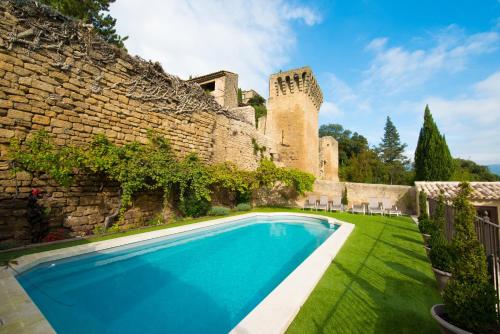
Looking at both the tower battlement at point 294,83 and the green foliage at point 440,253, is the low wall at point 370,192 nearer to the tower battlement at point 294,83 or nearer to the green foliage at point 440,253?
the tower battlement at point 294,83

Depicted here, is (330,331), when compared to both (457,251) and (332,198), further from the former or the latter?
(332,198)

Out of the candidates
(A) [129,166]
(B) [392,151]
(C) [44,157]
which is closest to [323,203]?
(A) [129,166]

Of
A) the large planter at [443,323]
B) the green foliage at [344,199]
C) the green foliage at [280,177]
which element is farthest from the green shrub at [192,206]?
the green foliage at [344,199]

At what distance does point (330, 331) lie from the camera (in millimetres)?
2426

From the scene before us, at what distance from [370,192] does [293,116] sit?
7746 millimetres

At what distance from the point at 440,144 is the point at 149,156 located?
19.5m

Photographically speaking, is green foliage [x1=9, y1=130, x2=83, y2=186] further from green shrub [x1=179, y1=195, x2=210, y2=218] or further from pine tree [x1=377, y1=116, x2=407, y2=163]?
pine tree [x1=377, y1=116, x2=407, y2=163]

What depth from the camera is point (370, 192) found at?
45.7 ft

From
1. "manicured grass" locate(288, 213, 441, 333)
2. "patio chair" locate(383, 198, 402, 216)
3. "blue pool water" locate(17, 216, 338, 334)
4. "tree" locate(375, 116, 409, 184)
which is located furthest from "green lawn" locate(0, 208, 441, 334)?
"tree" locate(375, 116, 409, 184)

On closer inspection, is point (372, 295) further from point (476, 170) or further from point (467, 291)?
point (476, 170)

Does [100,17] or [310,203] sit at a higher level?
[100,17]

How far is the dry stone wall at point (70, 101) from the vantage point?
4.86 m

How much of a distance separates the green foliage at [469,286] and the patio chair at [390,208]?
10724 millimetres

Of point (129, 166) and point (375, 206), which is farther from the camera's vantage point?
point (375, 206)
